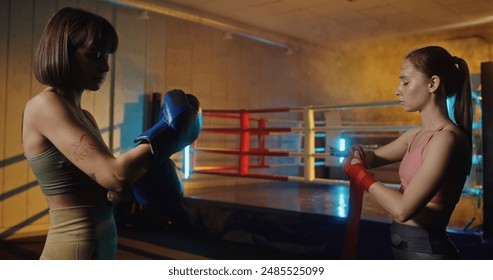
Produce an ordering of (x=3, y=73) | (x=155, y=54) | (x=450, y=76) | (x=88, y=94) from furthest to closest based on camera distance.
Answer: (x=155, y=54) < (x=88, y=94) < (x=3, y=73) < (x=450, y=76)

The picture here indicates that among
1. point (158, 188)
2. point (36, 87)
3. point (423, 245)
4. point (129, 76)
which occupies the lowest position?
point (423, 245)

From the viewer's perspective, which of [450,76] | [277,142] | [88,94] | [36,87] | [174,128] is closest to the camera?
[174,128]

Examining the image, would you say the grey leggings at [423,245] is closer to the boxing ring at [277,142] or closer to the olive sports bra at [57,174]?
the olive sports bra at [57,174]

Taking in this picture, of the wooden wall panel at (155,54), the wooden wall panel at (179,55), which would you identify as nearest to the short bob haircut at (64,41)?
the wooden wall panel at (155,54)

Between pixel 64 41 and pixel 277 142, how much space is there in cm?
522

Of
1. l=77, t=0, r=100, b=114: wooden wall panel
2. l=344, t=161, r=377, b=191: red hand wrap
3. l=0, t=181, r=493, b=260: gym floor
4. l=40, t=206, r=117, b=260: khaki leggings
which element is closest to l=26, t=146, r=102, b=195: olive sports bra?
l=40, t=206, r=117, b=260: khaki leggings

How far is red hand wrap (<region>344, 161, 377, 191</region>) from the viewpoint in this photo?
1108mm

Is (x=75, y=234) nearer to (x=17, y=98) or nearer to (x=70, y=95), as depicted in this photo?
(x=70, y=95)

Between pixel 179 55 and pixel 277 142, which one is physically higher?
pixel 179 55

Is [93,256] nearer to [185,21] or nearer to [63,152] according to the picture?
[63,152]

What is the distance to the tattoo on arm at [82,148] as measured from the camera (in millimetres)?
777

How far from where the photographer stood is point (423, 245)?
42.3 inches

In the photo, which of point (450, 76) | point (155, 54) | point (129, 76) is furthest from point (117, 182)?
point (155, 54)
